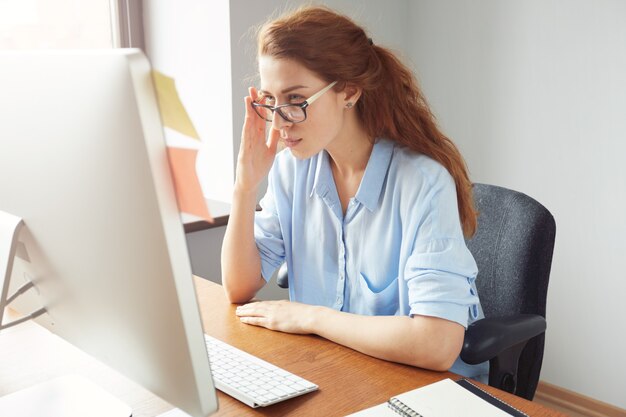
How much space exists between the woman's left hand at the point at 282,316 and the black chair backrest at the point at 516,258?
0.41m

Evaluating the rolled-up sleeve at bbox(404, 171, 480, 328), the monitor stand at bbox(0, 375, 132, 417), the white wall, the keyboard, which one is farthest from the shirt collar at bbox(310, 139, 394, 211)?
the white wall

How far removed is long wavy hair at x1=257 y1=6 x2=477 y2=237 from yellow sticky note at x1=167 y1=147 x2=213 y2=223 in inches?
31.6

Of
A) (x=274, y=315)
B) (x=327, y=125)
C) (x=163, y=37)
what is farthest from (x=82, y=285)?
(x=163, y=37)

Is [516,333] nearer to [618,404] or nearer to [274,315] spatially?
[274,315]

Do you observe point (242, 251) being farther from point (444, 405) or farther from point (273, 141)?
point (444, 405)

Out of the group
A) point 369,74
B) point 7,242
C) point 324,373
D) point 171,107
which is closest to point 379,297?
point 324,373

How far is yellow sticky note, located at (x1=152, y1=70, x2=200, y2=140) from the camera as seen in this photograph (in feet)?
1.80

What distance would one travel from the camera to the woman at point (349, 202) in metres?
1.22

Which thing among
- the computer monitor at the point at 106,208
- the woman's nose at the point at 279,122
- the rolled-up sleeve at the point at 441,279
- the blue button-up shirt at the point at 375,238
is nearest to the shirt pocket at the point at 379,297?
the blue button-up shirt at the point at 375,238

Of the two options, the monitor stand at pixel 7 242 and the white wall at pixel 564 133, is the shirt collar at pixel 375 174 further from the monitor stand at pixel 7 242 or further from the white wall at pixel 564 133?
the white wall at pixel 564 133

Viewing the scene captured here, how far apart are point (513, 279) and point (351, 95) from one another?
49cm

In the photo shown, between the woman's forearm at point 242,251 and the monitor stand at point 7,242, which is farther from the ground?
the monitor stand at point 7,242

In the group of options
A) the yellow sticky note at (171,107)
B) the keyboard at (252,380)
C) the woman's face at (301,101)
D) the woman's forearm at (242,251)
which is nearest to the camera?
the yellow sticky note at (171,107)

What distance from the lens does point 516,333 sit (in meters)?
1.25
